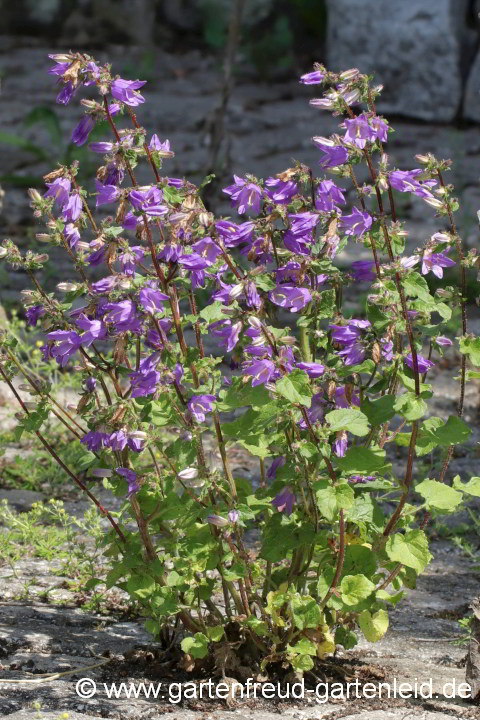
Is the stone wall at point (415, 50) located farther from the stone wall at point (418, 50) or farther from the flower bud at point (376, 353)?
the flower bud at point (376, 353)

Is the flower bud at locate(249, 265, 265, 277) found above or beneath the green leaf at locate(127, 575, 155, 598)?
above

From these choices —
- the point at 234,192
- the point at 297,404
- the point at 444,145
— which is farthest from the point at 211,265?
the point at 444,145

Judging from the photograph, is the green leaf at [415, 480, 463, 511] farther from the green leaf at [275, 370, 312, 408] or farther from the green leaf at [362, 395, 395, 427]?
the green leaf at [275, 370, 312, 408]

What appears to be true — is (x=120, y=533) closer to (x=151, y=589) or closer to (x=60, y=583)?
(x=151, y=589)

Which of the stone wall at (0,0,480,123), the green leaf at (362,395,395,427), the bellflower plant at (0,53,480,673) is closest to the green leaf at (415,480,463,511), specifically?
Answer: the bellflower plant at (0,53,480,673)

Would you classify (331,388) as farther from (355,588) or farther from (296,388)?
(355,588)

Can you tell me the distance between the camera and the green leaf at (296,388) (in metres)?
2.03

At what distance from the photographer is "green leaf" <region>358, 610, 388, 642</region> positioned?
7.87 ft

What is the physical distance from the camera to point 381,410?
7.30 feet

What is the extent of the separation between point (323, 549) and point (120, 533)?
1.40ft

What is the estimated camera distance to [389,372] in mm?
2273

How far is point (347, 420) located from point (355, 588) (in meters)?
0.37

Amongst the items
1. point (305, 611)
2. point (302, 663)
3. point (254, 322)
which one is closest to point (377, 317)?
point (254, 322)

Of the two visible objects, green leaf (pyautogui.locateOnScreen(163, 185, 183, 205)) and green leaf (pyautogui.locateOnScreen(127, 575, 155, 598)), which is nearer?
green leaf (pyautogui.locateOnScreen(163, 185, 183, 205))
